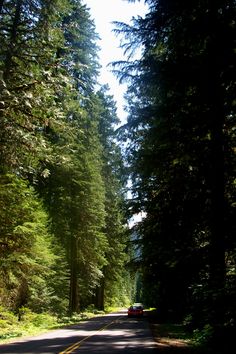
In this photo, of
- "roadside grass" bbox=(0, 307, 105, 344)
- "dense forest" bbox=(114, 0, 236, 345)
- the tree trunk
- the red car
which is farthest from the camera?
the red car

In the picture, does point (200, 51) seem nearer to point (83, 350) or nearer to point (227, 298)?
point (227, 298)

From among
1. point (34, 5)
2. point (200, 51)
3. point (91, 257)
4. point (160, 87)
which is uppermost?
point (34, 5)

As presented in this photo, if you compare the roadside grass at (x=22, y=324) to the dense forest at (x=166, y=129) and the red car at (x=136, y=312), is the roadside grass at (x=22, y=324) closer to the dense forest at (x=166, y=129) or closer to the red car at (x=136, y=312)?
the dense forest at (x=166, y=129)

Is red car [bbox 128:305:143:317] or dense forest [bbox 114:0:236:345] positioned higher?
dense forest [bbox 114:0:236:345]

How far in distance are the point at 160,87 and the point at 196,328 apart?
36.9 feet

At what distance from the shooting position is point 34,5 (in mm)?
17156

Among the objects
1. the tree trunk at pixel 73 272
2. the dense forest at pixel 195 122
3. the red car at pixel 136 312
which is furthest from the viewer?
the red car at pixel 136 312

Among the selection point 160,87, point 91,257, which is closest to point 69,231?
point 91,257

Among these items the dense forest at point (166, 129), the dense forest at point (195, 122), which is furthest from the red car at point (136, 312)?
the dense forest at point (195, 122)

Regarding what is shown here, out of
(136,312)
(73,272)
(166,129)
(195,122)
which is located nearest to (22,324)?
(73,272)

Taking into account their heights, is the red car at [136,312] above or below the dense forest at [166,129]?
below

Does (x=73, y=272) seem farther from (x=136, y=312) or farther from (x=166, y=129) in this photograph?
(x=166, y=129)

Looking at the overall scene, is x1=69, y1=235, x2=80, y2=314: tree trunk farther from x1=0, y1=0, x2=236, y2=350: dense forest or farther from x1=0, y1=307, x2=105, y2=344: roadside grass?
x1=0, y1=0, x2=236, y2=350: dense forest

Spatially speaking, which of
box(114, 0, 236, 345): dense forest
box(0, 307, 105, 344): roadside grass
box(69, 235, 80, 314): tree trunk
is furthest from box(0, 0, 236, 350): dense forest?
box(69, 235, 80, 314): tree trunk
